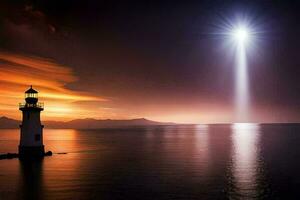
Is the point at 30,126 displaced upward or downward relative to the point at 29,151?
upward

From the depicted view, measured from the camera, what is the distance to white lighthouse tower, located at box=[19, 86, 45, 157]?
65.2m

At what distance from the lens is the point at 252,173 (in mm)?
59469

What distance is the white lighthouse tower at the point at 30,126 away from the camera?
65.2 metres

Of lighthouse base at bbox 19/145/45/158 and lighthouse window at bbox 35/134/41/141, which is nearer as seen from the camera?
lighthouse base at bbox 19/145/45/158

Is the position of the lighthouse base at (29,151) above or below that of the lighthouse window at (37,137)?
below

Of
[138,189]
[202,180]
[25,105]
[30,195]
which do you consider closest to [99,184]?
[138,189]

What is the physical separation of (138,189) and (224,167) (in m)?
27.3

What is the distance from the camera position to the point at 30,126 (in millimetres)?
65250

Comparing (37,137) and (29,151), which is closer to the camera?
(29,151)

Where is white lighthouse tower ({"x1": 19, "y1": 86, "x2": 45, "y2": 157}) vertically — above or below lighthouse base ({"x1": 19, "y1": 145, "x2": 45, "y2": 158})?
above

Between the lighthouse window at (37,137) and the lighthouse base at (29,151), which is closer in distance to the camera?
the lighthouse base at (29,151)

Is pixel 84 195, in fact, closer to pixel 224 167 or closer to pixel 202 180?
pixel 202 180

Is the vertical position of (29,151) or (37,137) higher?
(37,137)

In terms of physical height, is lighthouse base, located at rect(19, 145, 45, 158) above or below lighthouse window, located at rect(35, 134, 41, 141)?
below
